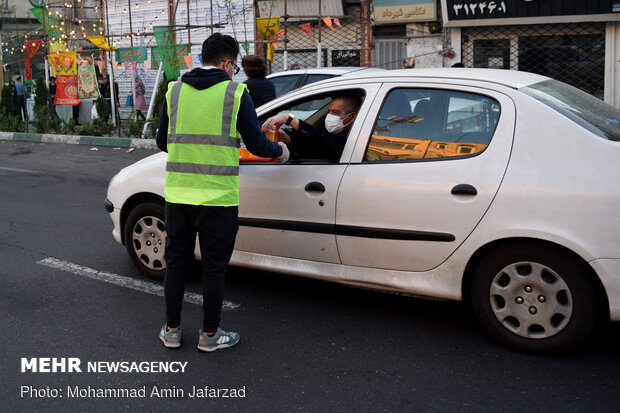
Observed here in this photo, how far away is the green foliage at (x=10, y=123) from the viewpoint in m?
18.3

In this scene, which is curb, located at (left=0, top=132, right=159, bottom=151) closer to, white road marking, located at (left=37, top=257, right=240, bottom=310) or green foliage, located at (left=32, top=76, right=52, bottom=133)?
green foliage, located at (left=32, top=76, right=52, bottom=133)

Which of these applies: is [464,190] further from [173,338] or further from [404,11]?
[404,11]

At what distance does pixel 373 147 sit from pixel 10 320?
98.0 inches

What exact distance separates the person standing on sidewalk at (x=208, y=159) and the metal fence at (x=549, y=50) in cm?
1357

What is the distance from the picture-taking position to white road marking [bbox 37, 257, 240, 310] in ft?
15.0

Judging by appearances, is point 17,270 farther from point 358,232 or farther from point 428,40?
point 428,40

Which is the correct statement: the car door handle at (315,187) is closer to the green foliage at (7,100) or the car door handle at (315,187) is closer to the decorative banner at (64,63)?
the decorative banner at (64,63)

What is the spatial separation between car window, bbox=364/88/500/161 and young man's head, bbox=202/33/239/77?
958mm

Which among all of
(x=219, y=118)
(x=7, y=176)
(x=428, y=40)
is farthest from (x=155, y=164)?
(x=428, y=40)

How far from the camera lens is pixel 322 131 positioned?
427cm

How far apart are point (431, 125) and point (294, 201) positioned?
3.08 feet

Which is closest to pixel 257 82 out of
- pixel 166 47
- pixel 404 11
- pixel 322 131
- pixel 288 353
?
pixel 322 131

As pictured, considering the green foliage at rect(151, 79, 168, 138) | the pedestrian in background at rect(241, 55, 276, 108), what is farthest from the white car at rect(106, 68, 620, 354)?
the green foliage at rect(151, 79, 168, 138)

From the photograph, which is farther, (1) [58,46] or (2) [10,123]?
(2) [10,123]
